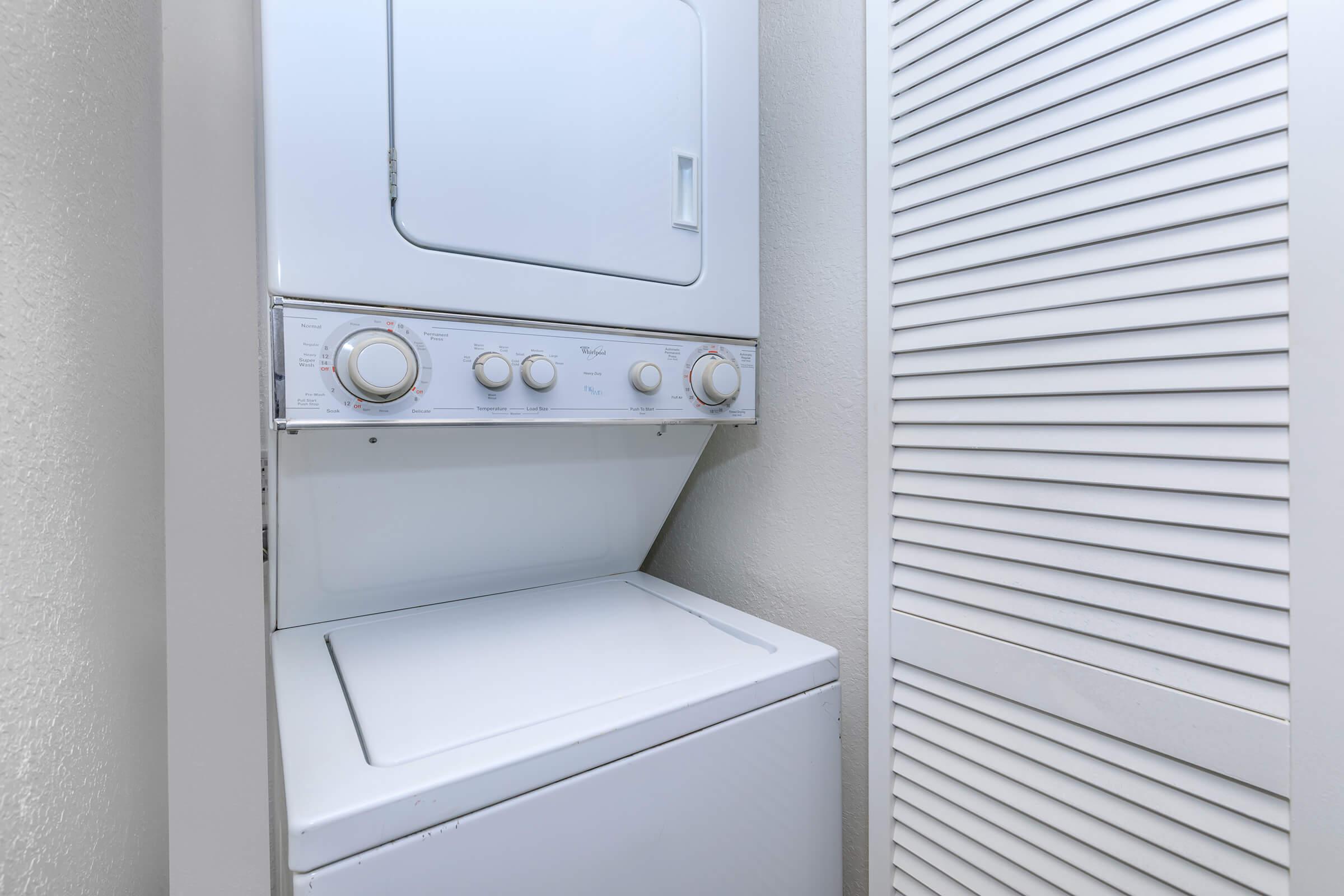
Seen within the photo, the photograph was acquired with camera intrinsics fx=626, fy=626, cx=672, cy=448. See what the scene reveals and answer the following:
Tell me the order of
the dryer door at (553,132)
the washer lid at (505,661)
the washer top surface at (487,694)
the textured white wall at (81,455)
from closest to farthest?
the textured white wall at (81,455) < the washer top surface at (487,694) < the washer lid at (505,661) < the dryer door at (553,132)

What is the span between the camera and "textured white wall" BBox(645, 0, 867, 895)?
137 cm

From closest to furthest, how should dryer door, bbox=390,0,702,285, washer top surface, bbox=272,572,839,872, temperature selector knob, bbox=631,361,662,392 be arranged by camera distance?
1. washer top surface, bbox=272,572,839,872
2. dryer door, bbox=390,0,702,285
3. temperature selector knob, bbox=631,361,662,392

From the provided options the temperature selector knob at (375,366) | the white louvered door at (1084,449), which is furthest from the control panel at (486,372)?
the white louvered door at (1084,449)

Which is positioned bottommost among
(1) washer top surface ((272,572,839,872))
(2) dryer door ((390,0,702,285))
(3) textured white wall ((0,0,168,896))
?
(1) washer top surface ((272,572,839,872))

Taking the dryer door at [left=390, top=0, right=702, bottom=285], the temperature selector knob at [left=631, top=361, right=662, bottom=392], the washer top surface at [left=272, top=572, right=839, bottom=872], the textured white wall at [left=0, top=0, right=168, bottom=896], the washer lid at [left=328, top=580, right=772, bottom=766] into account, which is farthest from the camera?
the temperature selector knob at [left=631, top=361, right=662, bottom=392]

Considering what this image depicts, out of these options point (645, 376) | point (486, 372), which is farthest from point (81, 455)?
point (645, 376)

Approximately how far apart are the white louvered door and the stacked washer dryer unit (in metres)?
0.26

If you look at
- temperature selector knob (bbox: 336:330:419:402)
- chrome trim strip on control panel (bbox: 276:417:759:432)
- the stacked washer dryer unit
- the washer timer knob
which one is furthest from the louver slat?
temperature selector knob (bbox: 336:330:419:402)

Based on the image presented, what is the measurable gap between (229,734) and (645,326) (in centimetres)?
105

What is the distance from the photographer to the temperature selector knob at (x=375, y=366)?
0.96 m

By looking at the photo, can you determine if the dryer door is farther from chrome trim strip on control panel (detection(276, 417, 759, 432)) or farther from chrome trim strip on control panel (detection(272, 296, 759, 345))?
chrome trim strip on control panel (detection(276, 417, 759, 432))

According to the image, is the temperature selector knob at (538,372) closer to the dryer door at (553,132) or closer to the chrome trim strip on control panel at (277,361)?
the dryer door at (553,132)

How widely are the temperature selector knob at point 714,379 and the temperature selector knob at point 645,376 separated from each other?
0.35ft

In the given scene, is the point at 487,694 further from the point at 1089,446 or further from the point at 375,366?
the point at 1089,446
